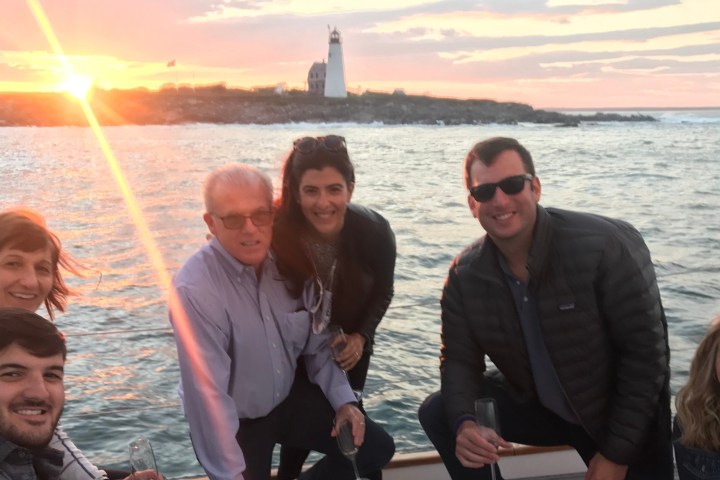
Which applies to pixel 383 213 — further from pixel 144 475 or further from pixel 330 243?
pixel 144 475

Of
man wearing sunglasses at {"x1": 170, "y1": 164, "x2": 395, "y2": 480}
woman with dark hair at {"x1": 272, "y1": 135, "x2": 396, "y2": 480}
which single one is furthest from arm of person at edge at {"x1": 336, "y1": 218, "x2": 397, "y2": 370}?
man wearing sunglasses at {"x1": 170, "y1": 164, "x2": 395, "y2": 480}

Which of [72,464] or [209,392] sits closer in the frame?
[72,464]

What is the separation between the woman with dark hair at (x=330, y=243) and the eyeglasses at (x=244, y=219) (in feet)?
0.60

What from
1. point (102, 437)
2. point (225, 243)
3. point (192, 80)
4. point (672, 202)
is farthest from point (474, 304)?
point (192, 80)

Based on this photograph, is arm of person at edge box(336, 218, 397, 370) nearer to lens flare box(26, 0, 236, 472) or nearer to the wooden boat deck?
the wooden boat deck

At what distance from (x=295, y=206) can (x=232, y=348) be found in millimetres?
532

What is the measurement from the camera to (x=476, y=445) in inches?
83.8

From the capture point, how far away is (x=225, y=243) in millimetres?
2188

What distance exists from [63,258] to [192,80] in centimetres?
8781

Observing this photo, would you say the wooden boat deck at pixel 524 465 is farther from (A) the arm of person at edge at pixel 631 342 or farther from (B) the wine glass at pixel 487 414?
(B) the wine glass at pixel 487 414

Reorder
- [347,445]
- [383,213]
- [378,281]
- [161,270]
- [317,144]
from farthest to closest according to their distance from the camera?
[383,213] < [161,270] < [378,281] < [317,144] < [347,445]

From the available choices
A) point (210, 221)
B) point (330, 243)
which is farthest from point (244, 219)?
point (330, 243)

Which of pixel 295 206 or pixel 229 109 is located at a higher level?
pixel 229 109

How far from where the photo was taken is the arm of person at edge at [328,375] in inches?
93.0
